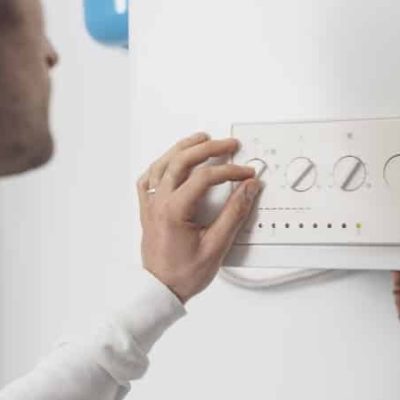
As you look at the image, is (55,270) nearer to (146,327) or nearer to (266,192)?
(146,327)

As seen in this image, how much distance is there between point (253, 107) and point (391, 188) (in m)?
0.16

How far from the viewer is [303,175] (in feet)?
2.39

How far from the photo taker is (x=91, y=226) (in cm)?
109

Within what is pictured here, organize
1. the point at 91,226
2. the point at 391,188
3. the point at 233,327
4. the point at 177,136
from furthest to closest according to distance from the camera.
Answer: the point at 91,226 < the point at 233,327 < the point at 177,136 < the point at 391,188

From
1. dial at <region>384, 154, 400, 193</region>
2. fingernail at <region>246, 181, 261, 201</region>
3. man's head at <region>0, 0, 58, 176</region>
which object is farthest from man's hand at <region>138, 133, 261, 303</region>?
man's head at <region>0, 0, 58, 176</region>

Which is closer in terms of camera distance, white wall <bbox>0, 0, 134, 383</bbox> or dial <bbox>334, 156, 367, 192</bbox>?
dial <bbox>334, 156, 367, 192</bbox>

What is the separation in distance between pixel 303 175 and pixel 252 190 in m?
0.05

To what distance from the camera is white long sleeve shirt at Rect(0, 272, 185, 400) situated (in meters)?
0.75

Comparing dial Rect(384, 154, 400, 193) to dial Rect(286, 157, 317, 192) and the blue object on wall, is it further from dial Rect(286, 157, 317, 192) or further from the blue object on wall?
the blue object on wall

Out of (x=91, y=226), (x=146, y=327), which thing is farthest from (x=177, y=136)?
(x=91, y=226)

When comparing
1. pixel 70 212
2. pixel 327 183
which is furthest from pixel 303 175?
pixel 70 212

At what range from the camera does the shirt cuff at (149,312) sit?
0.78 metres

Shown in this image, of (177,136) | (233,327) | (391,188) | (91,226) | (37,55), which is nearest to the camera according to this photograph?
(37,55)

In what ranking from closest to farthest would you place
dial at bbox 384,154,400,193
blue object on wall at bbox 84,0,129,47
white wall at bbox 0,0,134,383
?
1. dial at bbox 384,154,400,193
2. blue object on wall at bbox 84,0,129,47
3. white wall at bbox 0,0,134,383
